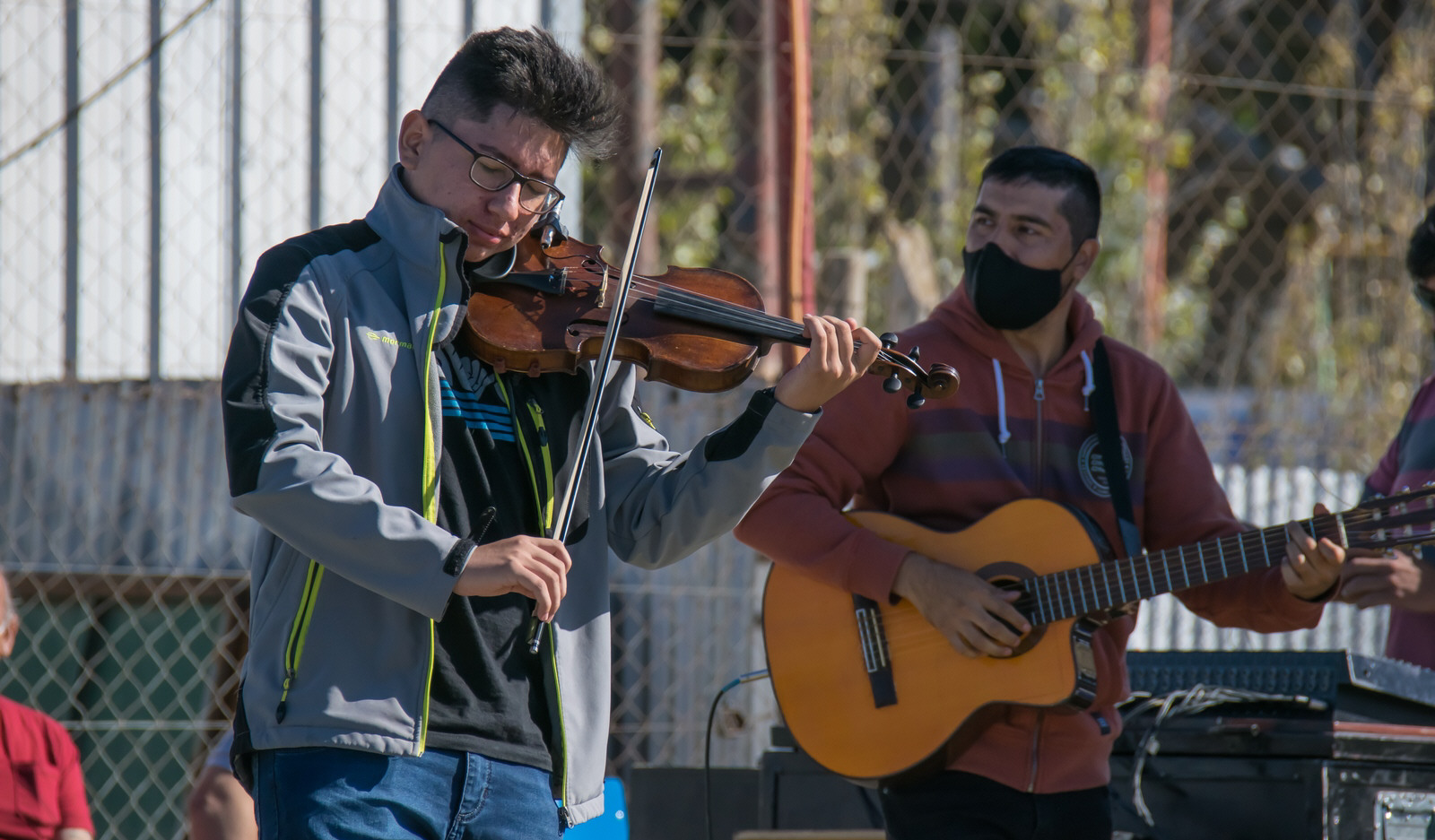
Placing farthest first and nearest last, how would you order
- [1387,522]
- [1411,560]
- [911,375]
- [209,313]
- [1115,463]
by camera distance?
[209,313] < [1411,560] < [1115,463] < [1387,522] < [911,375]

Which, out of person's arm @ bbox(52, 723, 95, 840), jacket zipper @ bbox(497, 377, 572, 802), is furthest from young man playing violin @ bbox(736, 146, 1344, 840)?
person's arm @ bbox(52, 723, 95, 840)

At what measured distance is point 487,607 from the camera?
1796 millimetres

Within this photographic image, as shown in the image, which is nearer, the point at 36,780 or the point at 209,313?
the point at 36,780

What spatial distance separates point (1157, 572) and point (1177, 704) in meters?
0.55

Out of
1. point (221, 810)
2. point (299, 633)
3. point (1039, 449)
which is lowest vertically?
point (221, 810)

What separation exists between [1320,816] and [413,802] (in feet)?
5.79

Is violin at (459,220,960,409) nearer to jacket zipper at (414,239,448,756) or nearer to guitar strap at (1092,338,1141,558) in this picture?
jacket zipper at (414,239,448,756)

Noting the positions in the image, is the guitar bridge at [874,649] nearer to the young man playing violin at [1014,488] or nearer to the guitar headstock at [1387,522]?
the young man playing violin at [1014,488]

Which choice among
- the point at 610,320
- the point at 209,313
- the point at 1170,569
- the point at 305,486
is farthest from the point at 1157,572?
the point at 209,313

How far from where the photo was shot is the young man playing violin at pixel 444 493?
1.64 meters

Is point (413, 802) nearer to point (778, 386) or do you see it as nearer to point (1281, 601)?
point (778, 386)

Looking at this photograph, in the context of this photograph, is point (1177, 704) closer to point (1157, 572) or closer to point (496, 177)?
point (1157, 572)

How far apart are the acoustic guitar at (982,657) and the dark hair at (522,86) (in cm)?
107

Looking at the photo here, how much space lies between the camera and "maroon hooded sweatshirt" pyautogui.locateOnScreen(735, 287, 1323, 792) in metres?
2.64
